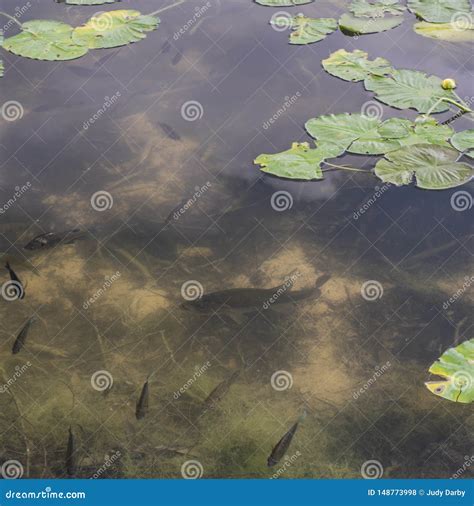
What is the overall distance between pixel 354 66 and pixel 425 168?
1066mm

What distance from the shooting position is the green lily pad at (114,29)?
4.25 metres

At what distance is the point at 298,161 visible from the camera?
10.9ft

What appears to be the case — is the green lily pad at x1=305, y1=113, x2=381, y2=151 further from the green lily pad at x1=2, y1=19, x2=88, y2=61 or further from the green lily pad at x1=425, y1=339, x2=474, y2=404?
the green lily pad at x1=2, y1=19, x2=88, y2=61

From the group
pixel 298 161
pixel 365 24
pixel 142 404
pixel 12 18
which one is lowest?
pixel 12 18

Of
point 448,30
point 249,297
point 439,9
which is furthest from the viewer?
point 439,9

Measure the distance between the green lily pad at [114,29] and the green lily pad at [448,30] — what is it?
1722mm

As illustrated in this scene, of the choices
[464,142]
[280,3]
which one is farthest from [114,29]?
[464,142]

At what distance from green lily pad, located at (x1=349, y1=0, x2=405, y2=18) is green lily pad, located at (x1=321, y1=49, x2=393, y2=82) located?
57cm

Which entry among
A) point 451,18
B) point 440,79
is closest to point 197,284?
point 440,79

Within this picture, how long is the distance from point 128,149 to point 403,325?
166cm

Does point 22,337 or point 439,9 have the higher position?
point 439,9

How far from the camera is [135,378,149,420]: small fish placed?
2.25m

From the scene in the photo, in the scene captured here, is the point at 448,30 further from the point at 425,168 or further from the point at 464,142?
the point at 425,168

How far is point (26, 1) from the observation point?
4770 mm
